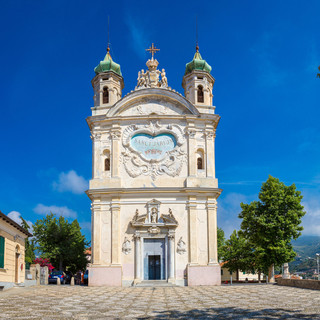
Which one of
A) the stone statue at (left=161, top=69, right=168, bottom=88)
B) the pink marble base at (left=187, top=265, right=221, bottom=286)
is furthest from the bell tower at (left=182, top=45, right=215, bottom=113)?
the pink marble base at (left=187, top=265, right=221, bottom=286)

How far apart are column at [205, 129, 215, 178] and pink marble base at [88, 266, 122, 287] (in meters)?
9.69

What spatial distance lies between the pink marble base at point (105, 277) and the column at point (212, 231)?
6517mm

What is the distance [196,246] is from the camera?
30.4 m

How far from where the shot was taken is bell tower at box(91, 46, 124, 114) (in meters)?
34.5

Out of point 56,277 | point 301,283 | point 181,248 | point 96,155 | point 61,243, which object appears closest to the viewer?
point 301,283

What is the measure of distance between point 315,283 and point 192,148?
44.7ft

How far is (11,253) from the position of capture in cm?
2642

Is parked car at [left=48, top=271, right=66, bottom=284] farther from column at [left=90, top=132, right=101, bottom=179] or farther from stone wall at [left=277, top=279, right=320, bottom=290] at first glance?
stone wall at [left=277, top=279, right=320, bottom=290]

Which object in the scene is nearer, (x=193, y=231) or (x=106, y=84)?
(x=193, y=231)

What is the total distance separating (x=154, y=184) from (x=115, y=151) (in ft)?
12.8

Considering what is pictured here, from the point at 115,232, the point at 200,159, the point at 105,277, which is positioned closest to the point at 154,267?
the point at 105,277

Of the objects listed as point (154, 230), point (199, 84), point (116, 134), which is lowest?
point (154, 230)

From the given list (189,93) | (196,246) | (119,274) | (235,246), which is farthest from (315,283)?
(235,246)

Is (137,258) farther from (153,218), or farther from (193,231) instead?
(193,231)
